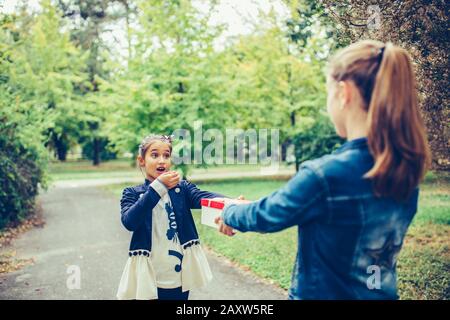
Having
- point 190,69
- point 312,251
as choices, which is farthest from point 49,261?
point 190,69

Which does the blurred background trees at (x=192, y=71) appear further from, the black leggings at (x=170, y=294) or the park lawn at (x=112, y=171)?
the park lawn at (x=112, y=171)

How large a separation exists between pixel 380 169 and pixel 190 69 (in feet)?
39.2

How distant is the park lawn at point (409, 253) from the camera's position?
5234mm

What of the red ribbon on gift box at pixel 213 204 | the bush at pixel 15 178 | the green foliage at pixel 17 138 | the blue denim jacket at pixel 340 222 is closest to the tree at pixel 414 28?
the red ribbon on gift box at pixel 213 204

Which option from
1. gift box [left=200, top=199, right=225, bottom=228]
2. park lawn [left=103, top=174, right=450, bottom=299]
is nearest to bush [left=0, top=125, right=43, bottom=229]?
park lawn [left=103, top=174, right=450, bottom=299]

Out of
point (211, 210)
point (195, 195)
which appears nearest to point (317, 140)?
point (195, 195)

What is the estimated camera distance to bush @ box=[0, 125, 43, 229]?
850cm

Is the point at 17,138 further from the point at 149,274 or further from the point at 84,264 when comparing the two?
the point at 149,274

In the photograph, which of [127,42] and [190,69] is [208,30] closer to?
[190,69]

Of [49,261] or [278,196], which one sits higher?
[278,196]

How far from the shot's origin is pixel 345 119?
62.4 inches

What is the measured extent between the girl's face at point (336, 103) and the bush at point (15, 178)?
7735 millimetres

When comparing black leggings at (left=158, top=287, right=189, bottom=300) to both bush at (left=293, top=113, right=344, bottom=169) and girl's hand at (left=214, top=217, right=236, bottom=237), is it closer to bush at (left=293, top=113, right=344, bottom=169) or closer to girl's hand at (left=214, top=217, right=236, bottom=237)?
girl's hand at (left=214, top=217, right=236, bottom=237)
